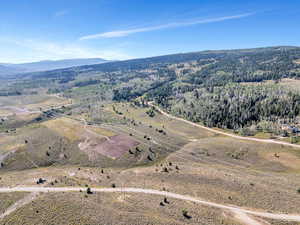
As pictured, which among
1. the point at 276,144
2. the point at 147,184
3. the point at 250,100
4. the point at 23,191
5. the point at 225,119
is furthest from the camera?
the point at 250,100

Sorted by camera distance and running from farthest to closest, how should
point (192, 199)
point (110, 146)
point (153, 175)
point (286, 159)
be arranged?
point (110, 146) < point (286, 159) < point (153, 175) < point (192, 199)

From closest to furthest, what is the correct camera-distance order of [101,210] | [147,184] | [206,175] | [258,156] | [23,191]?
[101,210], [23,191], [147,184], [206,175], [258,156]

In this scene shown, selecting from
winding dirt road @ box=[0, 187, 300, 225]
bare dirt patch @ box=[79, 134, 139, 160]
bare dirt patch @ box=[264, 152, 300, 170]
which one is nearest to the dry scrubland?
bare dirt patch @ box=[264, 152, 300, 170]

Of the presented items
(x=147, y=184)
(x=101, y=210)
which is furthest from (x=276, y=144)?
(x=101, y=210)

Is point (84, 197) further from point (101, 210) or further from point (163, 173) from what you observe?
point (163, 173)

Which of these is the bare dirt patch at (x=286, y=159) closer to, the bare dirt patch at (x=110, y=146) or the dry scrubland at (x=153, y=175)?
the dry scrubland at (x=153, y=175)

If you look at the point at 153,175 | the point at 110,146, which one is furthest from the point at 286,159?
the point at 110,146

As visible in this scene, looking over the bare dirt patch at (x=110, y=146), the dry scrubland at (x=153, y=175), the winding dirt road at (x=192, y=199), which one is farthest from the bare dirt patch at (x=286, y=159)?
the bare dirt patch at (x=110, y=146)

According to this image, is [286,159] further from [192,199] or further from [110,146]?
[110,146]
